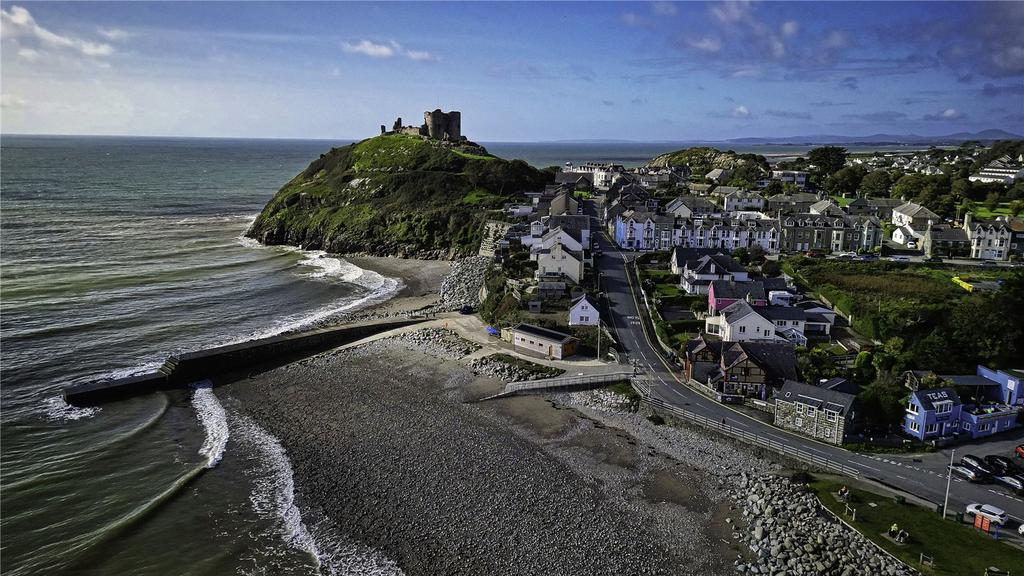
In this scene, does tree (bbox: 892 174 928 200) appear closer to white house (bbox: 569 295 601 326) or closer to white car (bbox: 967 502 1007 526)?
white house (bbox: 569 295 601 326)

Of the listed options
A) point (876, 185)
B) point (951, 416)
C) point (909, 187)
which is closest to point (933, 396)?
point (951, 416)

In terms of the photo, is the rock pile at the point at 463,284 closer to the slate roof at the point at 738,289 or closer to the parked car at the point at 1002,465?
the slate roof at the point at 738,289

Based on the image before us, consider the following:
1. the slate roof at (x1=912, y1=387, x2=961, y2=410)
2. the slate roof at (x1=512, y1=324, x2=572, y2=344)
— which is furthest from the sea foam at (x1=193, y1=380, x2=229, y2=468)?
the slate roof at (x1=912, y1=387, x2=961, y2=410)

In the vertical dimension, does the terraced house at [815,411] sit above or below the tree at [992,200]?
below

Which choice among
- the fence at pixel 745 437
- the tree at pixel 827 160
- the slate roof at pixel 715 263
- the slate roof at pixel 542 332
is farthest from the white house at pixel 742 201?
the fence at pixel 745 437

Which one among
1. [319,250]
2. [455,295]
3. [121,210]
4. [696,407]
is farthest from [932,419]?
[121,210]

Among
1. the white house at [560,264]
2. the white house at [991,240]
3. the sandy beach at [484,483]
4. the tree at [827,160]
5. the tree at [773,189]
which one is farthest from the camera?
the tree at [827,160]

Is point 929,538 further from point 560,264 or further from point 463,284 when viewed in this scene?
point 463,284
